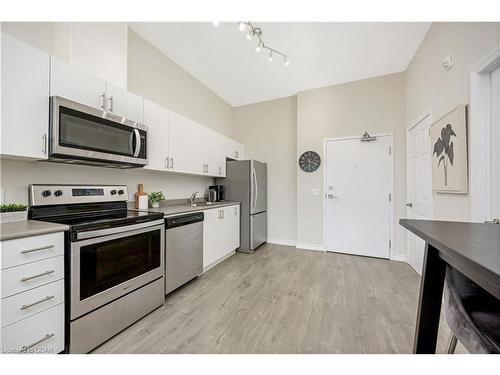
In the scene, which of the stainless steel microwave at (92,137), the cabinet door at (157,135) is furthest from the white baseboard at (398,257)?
the stainless steel microwave at (92,137)

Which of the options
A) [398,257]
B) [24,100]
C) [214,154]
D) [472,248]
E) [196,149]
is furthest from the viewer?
[214,154]

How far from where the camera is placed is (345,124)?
11.8 feet

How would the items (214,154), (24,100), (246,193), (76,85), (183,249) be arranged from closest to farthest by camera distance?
(24,100) < (76,85) < (183,249) < (214,154) < (246,193)

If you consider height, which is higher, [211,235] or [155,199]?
[155,199]

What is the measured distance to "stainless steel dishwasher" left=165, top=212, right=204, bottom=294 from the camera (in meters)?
2.12

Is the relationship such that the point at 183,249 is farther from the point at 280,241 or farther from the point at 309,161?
the point at 309,161

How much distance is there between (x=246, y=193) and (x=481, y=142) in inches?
108

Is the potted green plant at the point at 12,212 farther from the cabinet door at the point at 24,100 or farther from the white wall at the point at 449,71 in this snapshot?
the white wall at the point at 449,71

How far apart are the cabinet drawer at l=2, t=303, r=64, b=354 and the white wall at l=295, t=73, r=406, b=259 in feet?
11.0

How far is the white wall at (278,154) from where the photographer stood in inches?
163

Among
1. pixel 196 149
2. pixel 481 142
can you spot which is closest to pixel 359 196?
pixel 481 142

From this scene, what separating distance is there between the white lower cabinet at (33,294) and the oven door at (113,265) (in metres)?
0.08

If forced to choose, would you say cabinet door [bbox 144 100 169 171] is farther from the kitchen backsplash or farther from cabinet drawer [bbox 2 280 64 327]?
cabinet drawer [bbox 2 280 64 327]
